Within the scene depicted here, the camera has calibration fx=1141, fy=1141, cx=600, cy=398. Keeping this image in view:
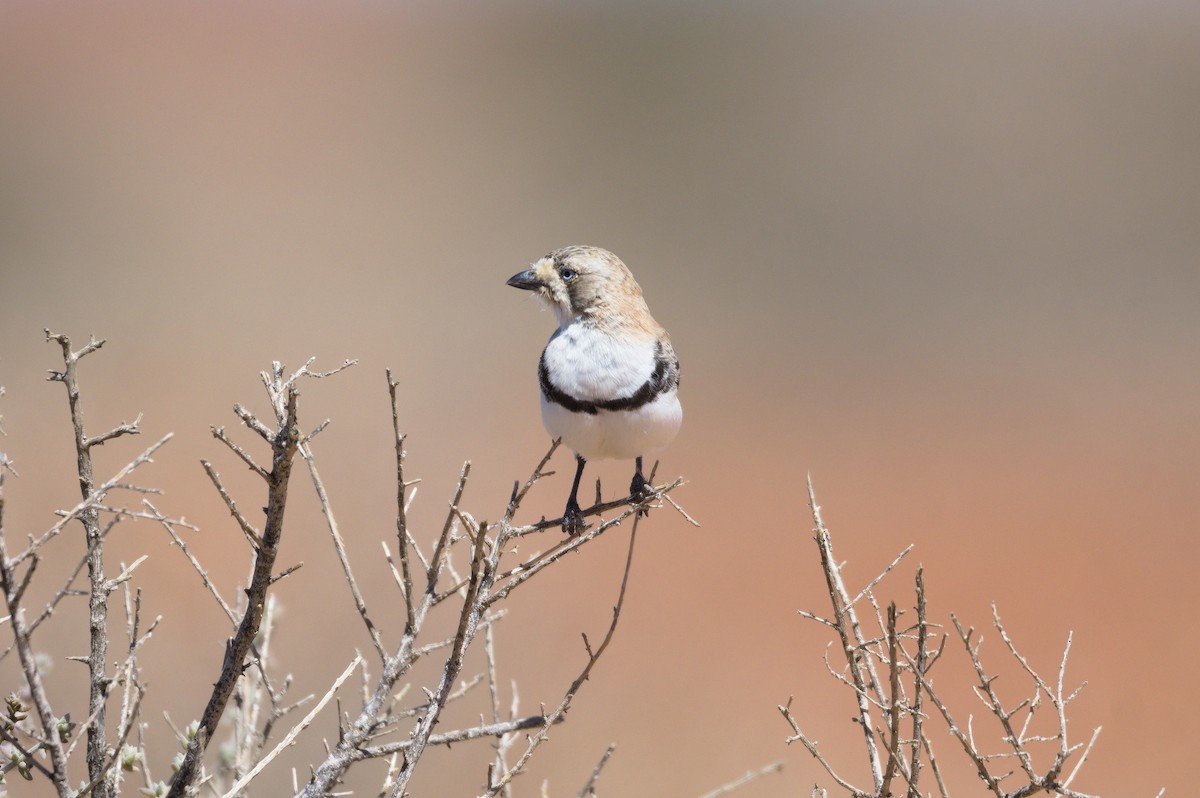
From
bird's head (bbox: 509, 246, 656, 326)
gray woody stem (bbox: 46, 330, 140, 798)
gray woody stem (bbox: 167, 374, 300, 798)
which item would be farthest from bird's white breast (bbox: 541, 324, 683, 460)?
gray woody stem (bbox: 46, 330, 140, 798)

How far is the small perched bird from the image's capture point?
405 cm

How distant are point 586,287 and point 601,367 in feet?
1.65

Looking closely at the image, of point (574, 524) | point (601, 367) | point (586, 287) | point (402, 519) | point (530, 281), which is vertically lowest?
point (402, 519)

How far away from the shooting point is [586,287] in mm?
4531

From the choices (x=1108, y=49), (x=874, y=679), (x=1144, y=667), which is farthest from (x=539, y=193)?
(x=874, y=679)

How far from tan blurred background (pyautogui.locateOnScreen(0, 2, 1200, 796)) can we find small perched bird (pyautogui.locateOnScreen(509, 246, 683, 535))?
819mm

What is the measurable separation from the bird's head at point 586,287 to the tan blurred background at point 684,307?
29.2 inches

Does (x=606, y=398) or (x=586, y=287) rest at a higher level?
(x=586, y=287)

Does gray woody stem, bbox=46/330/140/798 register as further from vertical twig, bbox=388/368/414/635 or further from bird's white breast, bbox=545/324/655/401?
bird's white breast, bbox=545/324/655/401

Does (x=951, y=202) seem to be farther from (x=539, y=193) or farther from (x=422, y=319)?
(x=422, y=319)

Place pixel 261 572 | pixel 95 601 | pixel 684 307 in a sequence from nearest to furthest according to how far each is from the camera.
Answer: pixel 261 572, pixel 95 601, pixel 684 307

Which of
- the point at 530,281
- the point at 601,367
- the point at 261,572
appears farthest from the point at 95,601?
the point at 530,281

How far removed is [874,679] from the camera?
3010mm

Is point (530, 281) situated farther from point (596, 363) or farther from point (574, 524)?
point (574, 524)
